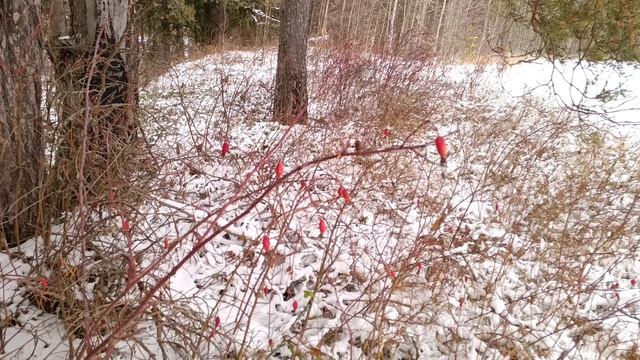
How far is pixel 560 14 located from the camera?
3.10 meters

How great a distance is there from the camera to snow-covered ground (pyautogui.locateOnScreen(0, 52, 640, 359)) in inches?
55.3

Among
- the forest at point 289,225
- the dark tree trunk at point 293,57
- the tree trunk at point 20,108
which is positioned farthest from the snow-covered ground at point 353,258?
the dark tree trunk at point 293,57

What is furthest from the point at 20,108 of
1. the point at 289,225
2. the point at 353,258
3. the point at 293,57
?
the point at 293,57

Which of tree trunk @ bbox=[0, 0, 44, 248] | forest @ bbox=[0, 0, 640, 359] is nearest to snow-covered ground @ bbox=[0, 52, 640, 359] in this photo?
forest @ bbox=[0, 0, 640, 359]

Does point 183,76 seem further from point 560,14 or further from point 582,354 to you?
point 582,354

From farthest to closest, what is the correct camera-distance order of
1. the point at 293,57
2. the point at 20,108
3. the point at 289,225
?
the point at 293,57 → the point at 289,225 → the point at 20,108

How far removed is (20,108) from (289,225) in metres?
1.31

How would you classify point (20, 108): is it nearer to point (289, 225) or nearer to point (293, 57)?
point (289, 225)

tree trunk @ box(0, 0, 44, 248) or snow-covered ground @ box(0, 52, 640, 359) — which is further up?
tree trunk @ box(0, 0, 44, 248)

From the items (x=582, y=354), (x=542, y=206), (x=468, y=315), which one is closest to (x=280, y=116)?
(x=542, y=206)

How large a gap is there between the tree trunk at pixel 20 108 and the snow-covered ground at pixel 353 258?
24cm

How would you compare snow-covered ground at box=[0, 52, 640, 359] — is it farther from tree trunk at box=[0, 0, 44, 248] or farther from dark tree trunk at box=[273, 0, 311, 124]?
dark tree trunk at box=[273, 0, 311, 124]

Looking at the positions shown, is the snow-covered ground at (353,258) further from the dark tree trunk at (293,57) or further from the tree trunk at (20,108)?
the dark tree trunk at (293,57)

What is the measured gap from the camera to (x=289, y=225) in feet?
6.64
